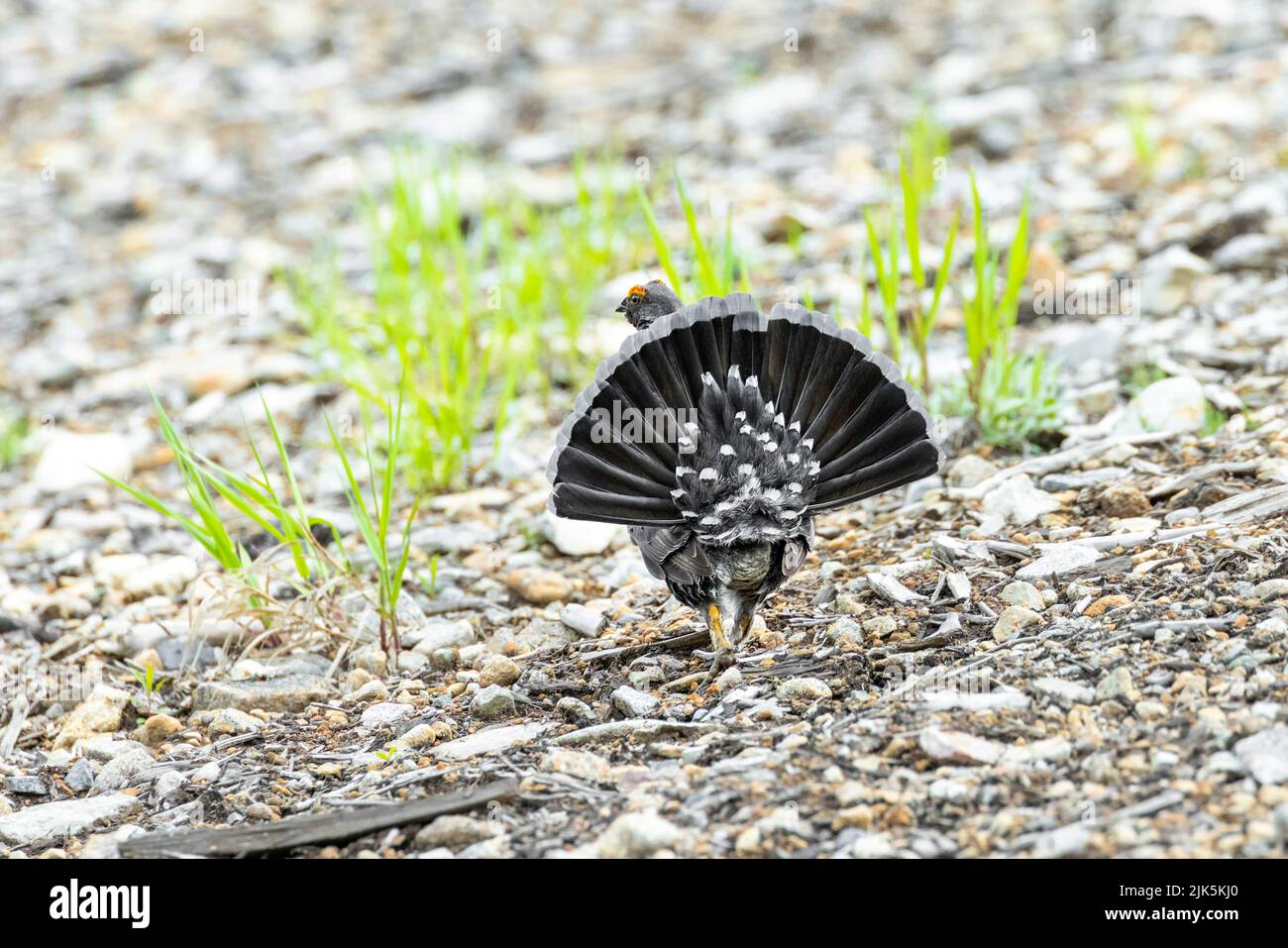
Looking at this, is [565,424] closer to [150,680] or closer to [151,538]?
[150,680]

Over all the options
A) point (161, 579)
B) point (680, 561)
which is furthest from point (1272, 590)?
point (161, 579)

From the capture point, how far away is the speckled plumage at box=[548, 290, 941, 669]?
3.64 meters

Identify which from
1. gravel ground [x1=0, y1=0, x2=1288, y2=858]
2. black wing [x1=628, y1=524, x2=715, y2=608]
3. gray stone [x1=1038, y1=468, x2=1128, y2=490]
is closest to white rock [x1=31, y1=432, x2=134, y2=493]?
gravel ground [x1=0, y1=0, x2=1288, y2=858]

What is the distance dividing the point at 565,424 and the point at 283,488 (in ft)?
9.09

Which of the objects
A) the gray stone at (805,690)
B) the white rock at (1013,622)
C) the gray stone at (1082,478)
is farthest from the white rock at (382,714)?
the gray stone at (1082,478)

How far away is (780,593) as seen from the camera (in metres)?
4.39

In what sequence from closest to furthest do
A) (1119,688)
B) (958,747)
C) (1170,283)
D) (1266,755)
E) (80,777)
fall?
(1266,755), (958,747), (1119,688), (80,777), (1170,283)

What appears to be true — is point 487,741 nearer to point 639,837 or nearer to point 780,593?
point 639,837

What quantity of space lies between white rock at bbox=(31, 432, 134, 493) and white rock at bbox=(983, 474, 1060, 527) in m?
3.87

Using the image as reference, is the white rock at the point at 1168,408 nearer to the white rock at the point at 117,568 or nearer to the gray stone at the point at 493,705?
the gray stone at the point at 493,705

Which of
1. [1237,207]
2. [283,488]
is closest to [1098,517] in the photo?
[1237,207]

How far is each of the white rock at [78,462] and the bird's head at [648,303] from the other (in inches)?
119

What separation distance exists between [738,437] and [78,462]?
3.80 metres

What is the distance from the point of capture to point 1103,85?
8805 mm
